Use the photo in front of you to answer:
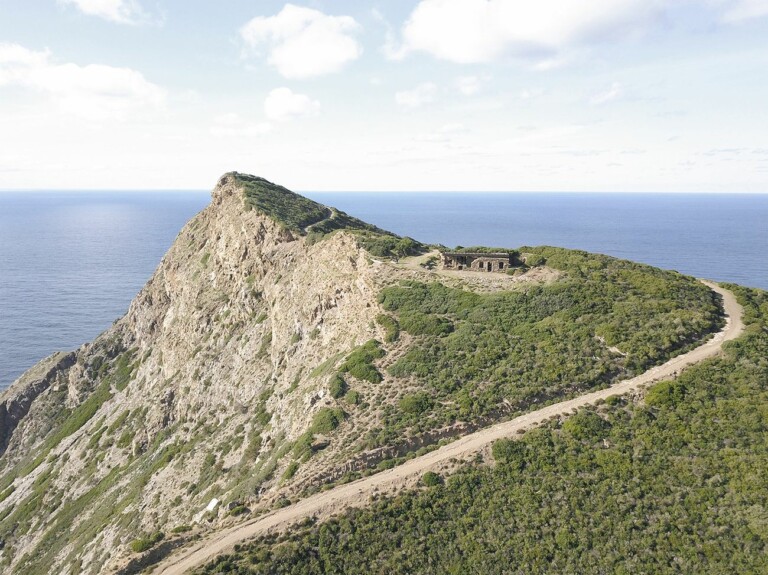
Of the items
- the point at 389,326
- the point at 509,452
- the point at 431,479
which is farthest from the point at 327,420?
the point at 509,452

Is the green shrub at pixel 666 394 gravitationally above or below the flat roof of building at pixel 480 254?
below

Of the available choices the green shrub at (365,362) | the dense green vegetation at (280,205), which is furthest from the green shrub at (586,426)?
the dense green vegetation at (280,205)

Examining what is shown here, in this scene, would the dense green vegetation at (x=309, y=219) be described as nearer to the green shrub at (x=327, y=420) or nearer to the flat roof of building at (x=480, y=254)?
the flat roof of building at (x=480, y=254)

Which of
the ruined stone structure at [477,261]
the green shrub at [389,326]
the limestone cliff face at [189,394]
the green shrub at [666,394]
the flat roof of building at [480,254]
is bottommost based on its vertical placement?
the limestone cliff face at [189,394]

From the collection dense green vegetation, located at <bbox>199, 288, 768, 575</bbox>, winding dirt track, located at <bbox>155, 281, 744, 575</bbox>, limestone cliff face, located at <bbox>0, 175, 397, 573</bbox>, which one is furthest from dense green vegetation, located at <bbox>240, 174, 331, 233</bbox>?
dense green vegetation, located at <bbox>199, 288, 768, 575</bbox>

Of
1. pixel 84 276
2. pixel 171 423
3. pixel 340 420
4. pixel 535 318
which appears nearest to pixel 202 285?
pixel 171 423

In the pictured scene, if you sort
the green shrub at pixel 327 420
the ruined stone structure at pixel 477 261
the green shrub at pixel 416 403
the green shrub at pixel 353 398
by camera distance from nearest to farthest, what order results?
the green shrub at pixel 416 403 < the green shrub at pixel 327 420 < the green shrub at pixel 353 398 < the ruined stone structure at pixel 477 261
